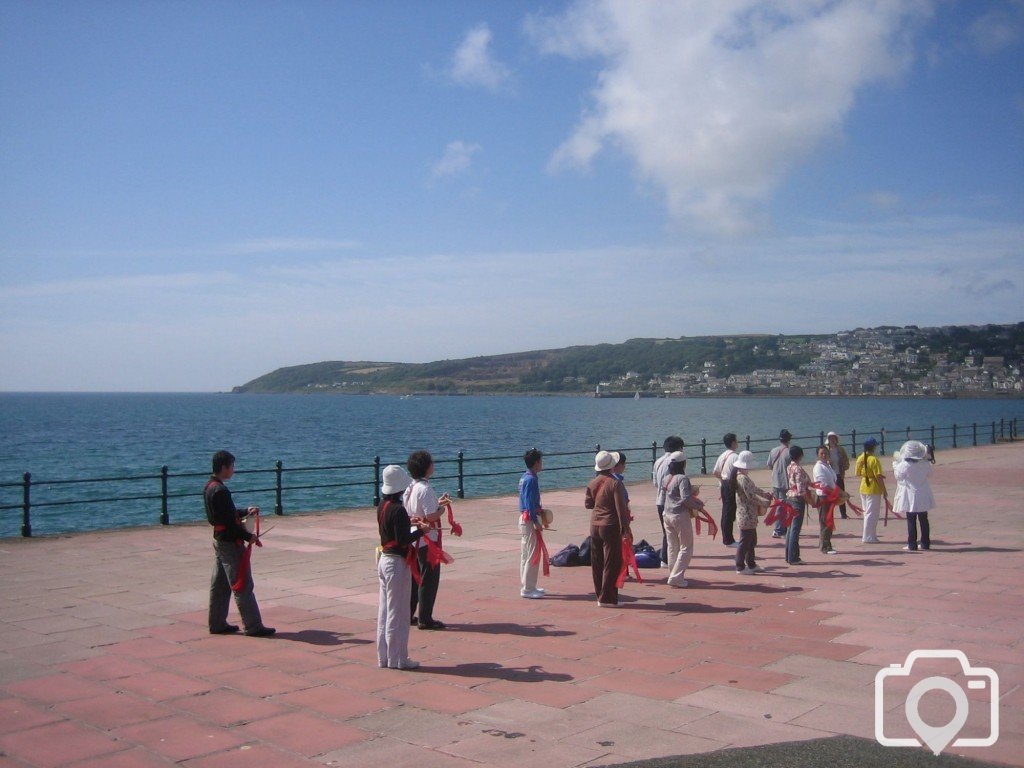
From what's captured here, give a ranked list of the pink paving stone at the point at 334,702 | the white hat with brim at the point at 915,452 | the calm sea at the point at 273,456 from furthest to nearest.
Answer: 1. the calm sea at the point at 273,456
2. the white hat with brim at the point at 915,452
3. the pink paving stone at the point at 334,702

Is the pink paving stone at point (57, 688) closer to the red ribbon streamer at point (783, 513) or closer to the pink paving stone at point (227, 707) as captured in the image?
the pink paving stone at point (227, 707)

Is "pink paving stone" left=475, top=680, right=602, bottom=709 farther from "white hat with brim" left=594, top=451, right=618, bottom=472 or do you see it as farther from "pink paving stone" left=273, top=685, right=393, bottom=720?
"white hat with brim" left=594, top=451, right=618, bottom=472

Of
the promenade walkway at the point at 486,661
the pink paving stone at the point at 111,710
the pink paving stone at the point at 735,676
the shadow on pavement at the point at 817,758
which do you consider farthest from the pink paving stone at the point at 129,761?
the pink paving stone at the point at 735,676

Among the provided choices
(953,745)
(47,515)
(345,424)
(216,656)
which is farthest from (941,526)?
(345,424)

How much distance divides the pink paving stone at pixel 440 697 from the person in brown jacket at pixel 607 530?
314cm

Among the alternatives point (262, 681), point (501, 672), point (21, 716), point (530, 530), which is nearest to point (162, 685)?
point (262, 681)

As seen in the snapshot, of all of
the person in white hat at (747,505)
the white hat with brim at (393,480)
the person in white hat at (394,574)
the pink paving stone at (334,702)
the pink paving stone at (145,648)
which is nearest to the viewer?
the pink paving stone at (334,702)

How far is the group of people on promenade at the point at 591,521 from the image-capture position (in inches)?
290

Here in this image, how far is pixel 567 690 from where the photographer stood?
6.61 metres

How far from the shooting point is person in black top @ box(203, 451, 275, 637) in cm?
814

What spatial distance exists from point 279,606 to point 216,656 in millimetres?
1993

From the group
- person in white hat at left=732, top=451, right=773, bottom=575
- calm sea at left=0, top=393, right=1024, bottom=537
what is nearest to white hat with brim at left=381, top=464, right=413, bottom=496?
person in white hat at left=732, top=451, right=773, bottom=575

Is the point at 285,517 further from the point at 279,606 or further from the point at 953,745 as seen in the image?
the point at 953,745

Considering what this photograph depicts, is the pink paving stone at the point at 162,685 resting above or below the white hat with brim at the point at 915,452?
below
